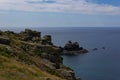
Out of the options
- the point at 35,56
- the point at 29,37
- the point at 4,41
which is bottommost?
→ the point at 35,56

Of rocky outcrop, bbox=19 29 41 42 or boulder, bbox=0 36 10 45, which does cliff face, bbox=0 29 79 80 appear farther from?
rocky outcrop, bbox=19 29 41 42

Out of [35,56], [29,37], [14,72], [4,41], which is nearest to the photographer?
[14,72]

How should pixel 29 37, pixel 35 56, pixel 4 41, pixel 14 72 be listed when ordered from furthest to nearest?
pixel 29 37
pixel 35 56
pixel 4 41
pixel 14 72

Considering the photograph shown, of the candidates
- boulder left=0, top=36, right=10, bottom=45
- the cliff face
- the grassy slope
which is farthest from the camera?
boulder left=0, top=36, right=10, bottom=45

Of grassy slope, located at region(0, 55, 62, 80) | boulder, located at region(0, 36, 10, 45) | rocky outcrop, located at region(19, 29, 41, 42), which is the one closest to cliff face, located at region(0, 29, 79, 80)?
boulder, located at region(0, 36, 10, 45)

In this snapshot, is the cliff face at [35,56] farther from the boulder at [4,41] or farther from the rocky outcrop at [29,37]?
the rocky outcrop at [29,37]

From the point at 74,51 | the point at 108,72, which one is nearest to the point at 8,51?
the point at 108,72

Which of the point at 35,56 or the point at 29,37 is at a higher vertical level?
the point at 29,37

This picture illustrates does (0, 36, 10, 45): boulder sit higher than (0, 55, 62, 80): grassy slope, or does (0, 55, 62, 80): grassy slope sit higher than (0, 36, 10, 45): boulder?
(0, 36, 10, 45): boulder

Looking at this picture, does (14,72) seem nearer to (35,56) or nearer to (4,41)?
(4,41)

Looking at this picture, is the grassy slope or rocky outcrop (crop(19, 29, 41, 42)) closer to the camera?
the grassy slope

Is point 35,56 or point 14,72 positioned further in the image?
point 35,56

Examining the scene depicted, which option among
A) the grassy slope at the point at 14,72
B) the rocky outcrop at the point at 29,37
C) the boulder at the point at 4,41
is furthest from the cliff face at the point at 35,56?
the rocky outcrop at the point at 29,37

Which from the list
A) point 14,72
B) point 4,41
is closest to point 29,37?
point 4,41
